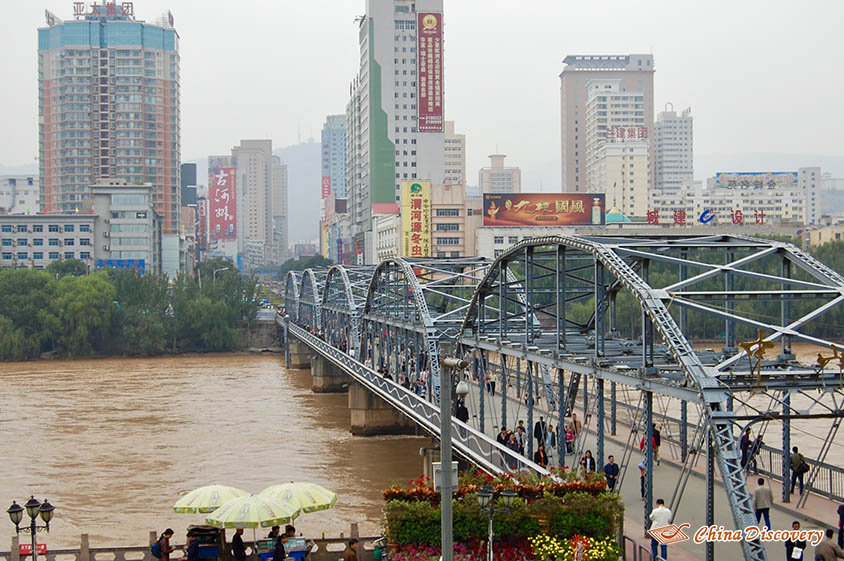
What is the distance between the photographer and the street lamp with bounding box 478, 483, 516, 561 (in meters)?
15.1

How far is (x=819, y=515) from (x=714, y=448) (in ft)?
17.3

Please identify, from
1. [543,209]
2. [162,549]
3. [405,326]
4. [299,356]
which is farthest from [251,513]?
[543,209]

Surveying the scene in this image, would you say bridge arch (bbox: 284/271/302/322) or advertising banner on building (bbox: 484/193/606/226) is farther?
advertising banner on building (bbox: 484/193/606/226)

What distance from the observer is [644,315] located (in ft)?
63.8

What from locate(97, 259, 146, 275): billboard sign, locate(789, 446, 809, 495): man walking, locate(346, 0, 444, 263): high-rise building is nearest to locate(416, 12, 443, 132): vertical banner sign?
locate(346, 0, 444, 263): high-rise building

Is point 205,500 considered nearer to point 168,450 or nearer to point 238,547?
point 238,547

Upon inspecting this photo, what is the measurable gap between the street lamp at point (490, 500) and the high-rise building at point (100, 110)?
14214 cm

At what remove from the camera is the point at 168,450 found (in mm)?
44125

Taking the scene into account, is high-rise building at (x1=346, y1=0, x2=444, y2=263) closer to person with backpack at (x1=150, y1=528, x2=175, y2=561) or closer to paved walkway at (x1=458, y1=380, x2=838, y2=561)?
paved walkway at (x1=458, y1=380, x2=838, y2=561)

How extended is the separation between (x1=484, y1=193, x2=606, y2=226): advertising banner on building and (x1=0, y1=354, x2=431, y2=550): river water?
4473cm

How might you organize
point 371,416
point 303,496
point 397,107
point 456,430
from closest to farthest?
1. point 303,496
2. point 456,430
3. point 371,416
4. point 397,107

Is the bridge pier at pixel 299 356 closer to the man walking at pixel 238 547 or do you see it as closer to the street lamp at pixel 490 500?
the man walking at pixel 238 547

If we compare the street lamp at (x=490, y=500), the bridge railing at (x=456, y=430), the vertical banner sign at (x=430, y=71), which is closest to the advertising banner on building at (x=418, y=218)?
the vertical banner sign at (x=430, y=71)

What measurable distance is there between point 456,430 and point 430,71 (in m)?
135
